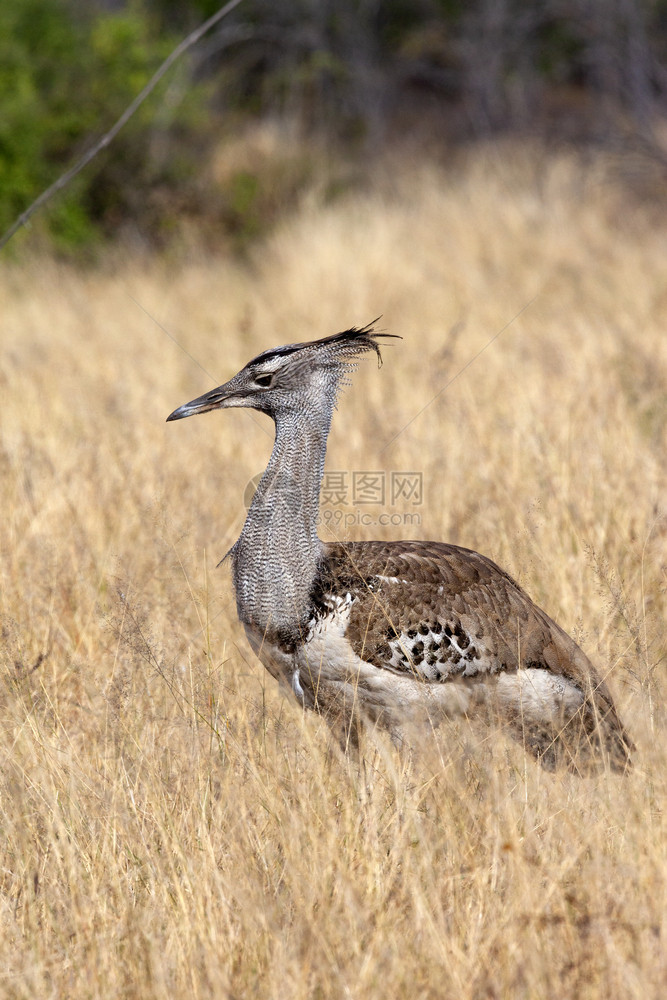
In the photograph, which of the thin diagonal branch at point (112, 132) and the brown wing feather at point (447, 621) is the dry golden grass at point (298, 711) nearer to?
the brown wing feather at point (447, 621)

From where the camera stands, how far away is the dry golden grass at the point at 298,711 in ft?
7.44

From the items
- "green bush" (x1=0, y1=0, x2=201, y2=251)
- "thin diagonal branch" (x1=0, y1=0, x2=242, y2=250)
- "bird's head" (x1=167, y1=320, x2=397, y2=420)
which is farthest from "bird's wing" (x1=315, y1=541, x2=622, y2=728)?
"green bush" (x1=0, y1=0, x2=201, y2=251)

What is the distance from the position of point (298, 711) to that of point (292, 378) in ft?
3.52

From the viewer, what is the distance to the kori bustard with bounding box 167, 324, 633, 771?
310 centimetres

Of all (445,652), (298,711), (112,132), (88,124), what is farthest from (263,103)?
(445,652)

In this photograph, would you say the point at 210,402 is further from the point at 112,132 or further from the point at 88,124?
the point at 88,124

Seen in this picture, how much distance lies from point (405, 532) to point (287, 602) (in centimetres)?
154

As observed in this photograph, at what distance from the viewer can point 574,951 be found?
2213mm

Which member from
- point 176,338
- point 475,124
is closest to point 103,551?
point 176,338

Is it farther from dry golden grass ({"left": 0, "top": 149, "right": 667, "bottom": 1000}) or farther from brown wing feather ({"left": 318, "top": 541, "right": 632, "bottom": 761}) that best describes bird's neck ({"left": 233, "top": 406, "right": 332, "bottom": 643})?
dry golden grass ({"left": 0, "top": 149, "right": 667, "bottom": 1000})

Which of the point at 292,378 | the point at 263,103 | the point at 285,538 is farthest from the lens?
the point at 263,103

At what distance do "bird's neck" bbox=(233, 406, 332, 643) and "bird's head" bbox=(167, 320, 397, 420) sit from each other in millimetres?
63

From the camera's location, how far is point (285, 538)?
10.7 feet

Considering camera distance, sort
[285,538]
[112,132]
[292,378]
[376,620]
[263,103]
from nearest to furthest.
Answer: [112,132] < [376,620] < [285,538] < [292,378] < [263,103]
